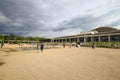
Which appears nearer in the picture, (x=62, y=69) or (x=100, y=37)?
(x=62, y=69)

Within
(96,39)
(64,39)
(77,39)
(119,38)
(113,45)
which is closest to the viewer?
(113,45)

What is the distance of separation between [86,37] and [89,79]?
53241mm

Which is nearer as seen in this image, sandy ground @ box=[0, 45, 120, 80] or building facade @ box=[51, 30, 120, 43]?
sandy ground @ box=[0, 45, 120, 80]

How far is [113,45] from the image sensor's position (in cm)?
2769

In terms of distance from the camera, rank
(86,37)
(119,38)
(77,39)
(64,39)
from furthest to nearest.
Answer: (64,39)
(77,39)
(86,37)
(119,38)

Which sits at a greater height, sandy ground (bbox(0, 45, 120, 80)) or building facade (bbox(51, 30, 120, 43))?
building facade (bbox(51, 30, 120, 43))

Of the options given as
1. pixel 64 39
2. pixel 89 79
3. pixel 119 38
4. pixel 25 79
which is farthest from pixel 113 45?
pixel 64 39

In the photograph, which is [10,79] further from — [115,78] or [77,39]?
[77,39]

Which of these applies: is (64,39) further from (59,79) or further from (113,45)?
(59,79)

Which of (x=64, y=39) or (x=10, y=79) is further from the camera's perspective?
(x=64, y=39)

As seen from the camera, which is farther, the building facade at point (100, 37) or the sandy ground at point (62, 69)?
the building facade at point (100, 37)

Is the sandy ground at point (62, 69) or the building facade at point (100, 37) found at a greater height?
the building facade at point (100, 37)

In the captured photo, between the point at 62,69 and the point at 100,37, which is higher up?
the point at 100,37

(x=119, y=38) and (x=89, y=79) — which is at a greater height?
(x=119, y=38)
